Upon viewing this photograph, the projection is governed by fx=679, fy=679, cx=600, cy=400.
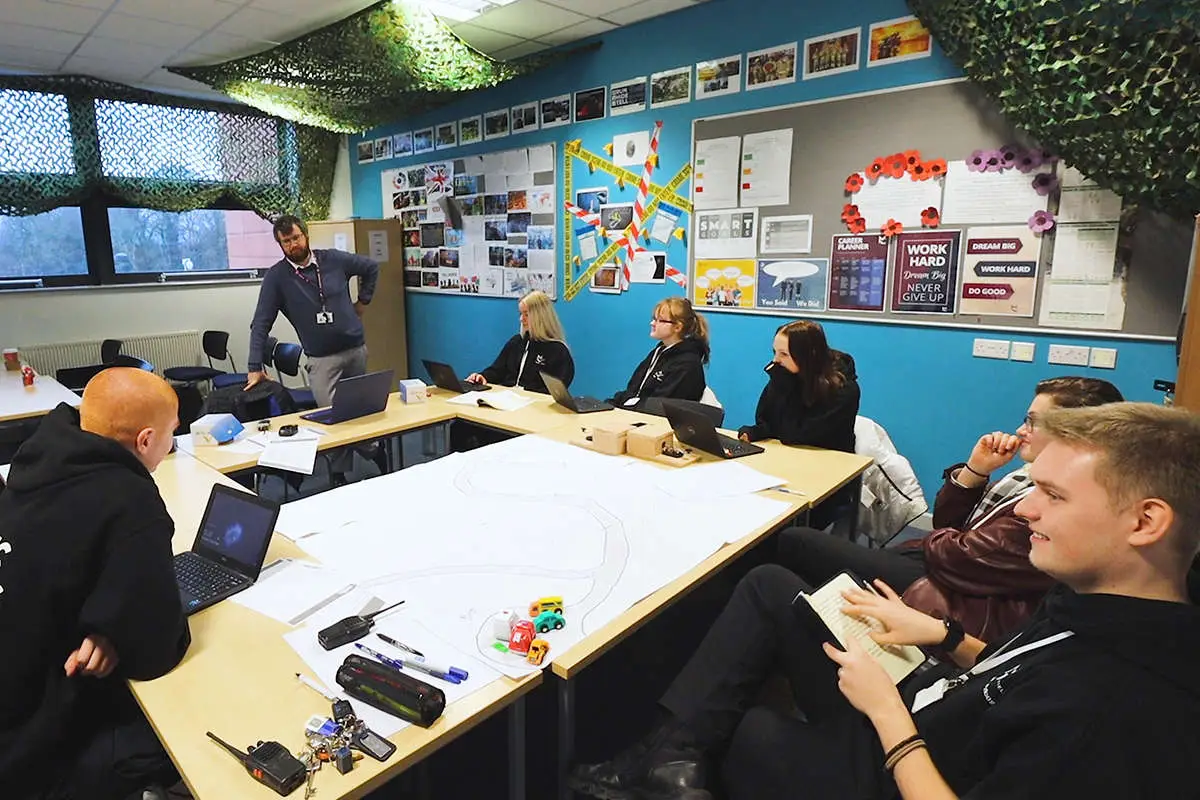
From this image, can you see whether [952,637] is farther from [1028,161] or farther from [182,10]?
[182,10]

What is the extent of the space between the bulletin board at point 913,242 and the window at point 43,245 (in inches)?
199

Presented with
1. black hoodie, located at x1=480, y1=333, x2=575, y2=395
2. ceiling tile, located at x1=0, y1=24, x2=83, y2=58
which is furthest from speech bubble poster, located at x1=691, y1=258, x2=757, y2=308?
ceiling tile, located at x1=0, y1=24, x2=83, y2=58

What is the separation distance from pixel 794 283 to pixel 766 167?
657 millimetres

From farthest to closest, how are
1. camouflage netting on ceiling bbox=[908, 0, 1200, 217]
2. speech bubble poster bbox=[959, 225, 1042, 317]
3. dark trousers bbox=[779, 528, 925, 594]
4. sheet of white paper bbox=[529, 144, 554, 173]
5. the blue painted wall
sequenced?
1. sheet of white paper bbox=[529, 144, 554, 173]
2. the blue painted wall
3. speech bubble poster bbox=[959, 225, 1042, 317]
4. camouflage netting on ceiling bbox=[908, 0, 1200, 217]
5. dark trousers bbox=[779, 528, 925, 594]

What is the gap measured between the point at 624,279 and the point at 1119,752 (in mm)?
3971

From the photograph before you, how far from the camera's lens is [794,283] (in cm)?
375

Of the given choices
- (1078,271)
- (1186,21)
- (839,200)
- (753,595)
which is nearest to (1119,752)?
(753,595)

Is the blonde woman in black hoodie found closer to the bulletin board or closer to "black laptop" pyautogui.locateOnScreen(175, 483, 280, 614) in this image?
the bulletin board

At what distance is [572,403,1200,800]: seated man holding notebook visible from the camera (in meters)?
0.82

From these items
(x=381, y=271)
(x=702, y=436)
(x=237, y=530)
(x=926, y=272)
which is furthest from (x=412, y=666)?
(x=381, y=271)

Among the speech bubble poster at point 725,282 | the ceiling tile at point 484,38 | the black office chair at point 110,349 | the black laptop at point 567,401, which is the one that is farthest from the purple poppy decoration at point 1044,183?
the black office chair at point 110,349

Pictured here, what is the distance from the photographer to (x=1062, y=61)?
8.16 ft

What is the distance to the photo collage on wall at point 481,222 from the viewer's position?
5.02 metres

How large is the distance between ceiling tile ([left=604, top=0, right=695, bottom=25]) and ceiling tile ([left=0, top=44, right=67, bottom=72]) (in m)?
3.88
